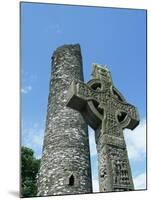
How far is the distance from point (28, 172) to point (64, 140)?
30.0 inches

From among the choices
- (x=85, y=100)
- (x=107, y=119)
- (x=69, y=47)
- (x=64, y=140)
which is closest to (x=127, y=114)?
(x=107, y=119)

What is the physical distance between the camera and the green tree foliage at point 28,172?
3.56 m

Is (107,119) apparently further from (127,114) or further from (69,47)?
(69,47)

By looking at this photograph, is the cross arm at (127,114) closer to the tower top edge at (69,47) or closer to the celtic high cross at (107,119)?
the celtic high cross at (107,119)

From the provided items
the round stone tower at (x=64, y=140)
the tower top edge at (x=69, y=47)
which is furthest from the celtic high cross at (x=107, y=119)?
the round stone tower at (x=64, y=140)

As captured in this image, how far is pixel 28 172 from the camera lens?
12.3ft

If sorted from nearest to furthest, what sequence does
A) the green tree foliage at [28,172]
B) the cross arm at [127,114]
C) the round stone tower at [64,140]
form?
the green tree foliage at [28,172]
the cross arm at [127,114]
the round stone tower at [64,140]

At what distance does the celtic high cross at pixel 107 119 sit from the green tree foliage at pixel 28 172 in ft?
1.40

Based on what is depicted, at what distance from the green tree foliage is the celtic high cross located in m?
0.43

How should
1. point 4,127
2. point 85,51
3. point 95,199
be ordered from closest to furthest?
point 4,127 < point 95,199 < point 85,51

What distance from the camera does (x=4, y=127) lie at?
3471mm

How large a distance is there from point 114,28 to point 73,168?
3.70 feet

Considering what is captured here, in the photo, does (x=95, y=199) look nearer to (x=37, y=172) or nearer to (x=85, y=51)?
(x=37, y=172)

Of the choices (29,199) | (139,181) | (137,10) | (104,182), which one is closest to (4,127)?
(29,199)
